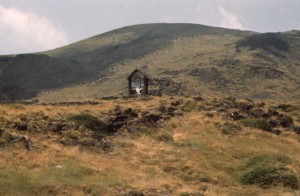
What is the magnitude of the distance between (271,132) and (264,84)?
265 ft

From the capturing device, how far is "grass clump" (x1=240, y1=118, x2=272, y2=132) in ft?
133

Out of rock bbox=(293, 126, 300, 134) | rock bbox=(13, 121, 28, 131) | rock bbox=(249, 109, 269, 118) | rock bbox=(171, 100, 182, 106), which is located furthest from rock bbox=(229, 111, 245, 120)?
rock bbox=(13, 121, 28, 131)

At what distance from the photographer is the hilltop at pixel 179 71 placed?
369 ft

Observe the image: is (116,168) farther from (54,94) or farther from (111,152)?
(54,94)

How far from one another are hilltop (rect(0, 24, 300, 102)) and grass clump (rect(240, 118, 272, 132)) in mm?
56804

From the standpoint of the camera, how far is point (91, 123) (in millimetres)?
A: 37531

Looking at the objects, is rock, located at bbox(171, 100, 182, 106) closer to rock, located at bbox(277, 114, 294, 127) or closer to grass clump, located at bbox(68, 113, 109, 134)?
rock, located at bbox(277, 114, 294, 127)

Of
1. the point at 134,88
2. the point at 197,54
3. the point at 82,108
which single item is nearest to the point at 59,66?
the point at 197,54

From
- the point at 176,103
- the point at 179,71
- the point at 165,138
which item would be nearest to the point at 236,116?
the point at 176,103

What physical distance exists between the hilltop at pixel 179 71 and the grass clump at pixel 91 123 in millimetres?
60360

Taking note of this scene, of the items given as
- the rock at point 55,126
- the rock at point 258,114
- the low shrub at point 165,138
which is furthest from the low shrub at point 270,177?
the rock at point 258,114

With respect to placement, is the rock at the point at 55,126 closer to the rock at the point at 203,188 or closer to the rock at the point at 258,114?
the rock at the point at 203,188

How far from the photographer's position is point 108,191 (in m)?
22.0

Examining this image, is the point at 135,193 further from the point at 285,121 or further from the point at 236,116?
the point at 285,121
